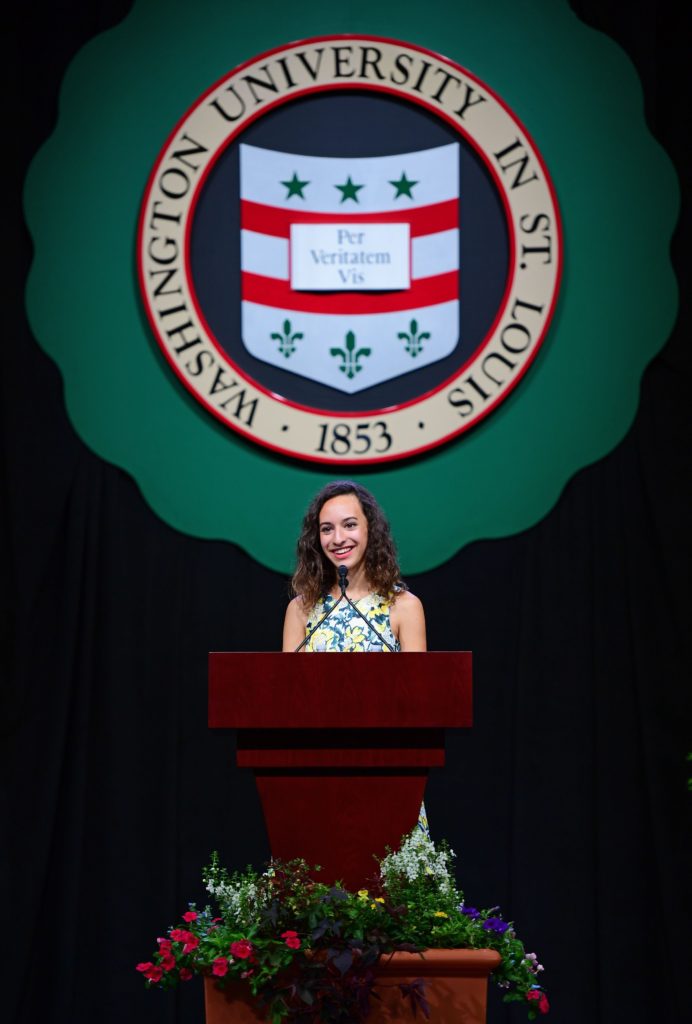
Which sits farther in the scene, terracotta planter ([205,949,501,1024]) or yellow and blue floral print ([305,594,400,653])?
yellow and blue floral print ([305,594,400,653])

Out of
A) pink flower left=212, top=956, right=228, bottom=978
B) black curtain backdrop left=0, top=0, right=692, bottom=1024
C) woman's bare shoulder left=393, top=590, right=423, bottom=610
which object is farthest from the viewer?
black curtain backdrop left=0, top=0, right=692, bottom=1024

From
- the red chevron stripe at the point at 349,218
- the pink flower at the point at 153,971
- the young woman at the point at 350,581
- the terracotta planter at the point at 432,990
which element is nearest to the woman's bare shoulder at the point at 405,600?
the young woman at the point at 350,581

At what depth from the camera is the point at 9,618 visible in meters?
3.87

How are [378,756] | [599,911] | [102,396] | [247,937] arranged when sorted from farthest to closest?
[102,396] < [599,911] < [378,756] < [247,937]

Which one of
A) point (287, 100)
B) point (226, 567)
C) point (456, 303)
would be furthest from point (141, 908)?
point (287, 100)

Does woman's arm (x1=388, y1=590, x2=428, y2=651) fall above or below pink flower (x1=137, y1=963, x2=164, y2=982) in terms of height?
above

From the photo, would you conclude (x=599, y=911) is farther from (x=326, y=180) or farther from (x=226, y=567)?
(x=326, y=180)

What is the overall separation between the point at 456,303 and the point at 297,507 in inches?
32.1

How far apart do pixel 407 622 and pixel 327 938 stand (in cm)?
106

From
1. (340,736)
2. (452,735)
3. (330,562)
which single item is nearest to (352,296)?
(330,562)

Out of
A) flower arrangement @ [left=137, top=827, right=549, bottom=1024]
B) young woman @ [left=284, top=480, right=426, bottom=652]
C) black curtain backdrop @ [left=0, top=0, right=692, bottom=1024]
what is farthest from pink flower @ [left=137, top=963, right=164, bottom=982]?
black curtain backdrop @ [left=0, top=0, right=692, bottom=1024]

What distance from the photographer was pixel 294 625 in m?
3.31

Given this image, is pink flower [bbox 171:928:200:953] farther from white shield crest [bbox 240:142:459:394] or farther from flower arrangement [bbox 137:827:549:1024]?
white shield crest [bbox 240:142:459:394]

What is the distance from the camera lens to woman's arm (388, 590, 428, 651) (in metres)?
3.21
